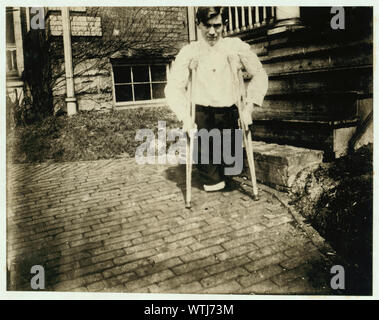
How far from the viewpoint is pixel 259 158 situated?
396 cm

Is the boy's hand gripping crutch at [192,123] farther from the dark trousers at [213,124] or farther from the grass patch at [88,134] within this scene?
the grass patch at [88,134]

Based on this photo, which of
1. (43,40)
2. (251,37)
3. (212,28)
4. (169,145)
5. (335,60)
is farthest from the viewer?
(43,40)

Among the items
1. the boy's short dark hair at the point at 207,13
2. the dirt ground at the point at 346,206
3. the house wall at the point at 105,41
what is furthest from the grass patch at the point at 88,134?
the dirt ground at the point at 346,206

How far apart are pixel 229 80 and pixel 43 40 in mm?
5741

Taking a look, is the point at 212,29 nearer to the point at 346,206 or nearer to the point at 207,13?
the point at 207,13

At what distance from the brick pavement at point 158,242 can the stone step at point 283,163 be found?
20 cm

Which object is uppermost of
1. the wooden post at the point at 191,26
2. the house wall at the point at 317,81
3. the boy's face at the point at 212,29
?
the wooden post at the point at 191,26

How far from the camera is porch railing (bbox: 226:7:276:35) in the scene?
4.65 meters

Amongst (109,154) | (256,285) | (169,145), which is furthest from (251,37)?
(256,285)

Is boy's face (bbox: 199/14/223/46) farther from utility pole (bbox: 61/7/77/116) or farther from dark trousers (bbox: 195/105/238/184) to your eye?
utility pole (bbox: 61/7/77/116)

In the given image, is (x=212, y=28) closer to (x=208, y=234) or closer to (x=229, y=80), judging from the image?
(x=229, y=80)

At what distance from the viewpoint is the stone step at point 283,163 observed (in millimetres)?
3643

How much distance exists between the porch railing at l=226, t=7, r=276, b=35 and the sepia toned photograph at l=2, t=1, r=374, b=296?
4 cm

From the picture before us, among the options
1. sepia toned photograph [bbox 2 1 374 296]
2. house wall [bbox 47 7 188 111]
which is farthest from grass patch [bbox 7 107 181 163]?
house wall [bbox 47 7 188 111]
